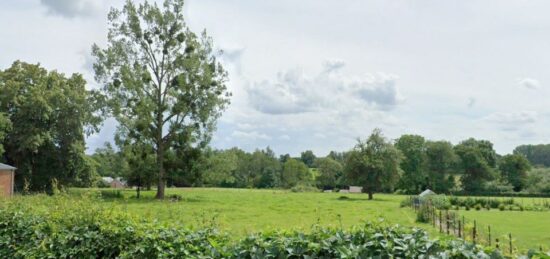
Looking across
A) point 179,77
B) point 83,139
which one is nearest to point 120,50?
point 179,77

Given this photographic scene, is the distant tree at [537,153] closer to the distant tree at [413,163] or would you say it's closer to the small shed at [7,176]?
the distant tree at [413,163]

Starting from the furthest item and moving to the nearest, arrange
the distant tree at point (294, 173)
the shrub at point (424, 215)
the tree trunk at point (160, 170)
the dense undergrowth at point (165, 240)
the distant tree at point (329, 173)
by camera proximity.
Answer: the distant tree at point (329, 173), the distant tree at point (294, 173), the tree trunk at point (160, 170), the shrub at point (424, 215), the dense undergrowth at point (165, 240)

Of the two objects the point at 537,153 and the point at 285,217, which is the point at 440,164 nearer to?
the point at 285,217

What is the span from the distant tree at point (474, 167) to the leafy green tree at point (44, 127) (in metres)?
60.7

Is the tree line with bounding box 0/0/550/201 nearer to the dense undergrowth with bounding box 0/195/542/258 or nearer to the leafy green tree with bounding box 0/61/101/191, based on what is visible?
the leafy green tree with bounding box 0/61/101/191

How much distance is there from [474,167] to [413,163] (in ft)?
32.8

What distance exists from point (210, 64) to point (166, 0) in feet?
20.1

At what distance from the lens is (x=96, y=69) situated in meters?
37.3

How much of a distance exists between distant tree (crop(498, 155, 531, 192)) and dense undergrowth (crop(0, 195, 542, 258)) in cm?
8500

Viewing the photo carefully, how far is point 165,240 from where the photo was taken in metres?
→ 5.28

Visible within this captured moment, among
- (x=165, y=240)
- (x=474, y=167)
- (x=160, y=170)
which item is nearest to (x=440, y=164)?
(x=474, y=167)

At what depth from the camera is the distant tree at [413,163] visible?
7844cm

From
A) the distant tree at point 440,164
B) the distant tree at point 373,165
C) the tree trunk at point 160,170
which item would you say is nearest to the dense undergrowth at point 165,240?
the tree trunk at point 160,170

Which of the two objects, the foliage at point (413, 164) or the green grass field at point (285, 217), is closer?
the green grass field at point (285, 217)
